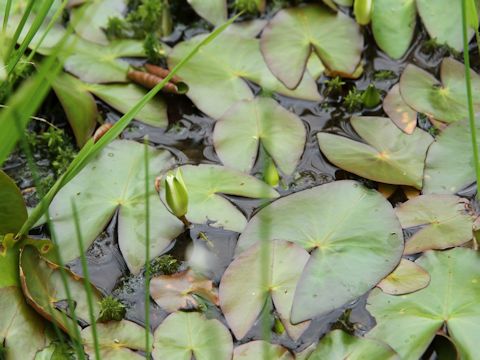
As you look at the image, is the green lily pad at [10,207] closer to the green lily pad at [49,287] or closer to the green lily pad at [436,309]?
the green lily pad at [49,287]

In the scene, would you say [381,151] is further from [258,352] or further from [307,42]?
[258,352]

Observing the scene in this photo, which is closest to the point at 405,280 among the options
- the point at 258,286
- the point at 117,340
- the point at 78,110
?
the point at 258,286

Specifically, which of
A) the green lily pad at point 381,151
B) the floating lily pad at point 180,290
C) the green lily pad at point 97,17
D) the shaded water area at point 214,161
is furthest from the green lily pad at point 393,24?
the floating lily pad at point 180,290

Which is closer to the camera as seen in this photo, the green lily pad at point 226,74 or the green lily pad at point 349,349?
the green lily pad at point 349,349

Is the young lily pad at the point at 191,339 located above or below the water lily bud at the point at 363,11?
below

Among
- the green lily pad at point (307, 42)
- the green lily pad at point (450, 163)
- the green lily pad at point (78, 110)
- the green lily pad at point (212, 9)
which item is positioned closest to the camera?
the green lily pad at point (450, 163)

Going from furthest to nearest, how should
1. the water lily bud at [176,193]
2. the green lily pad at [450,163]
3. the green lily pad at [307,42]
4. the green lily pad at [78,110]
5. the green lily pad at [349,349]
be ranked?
the green lily pad at [307,42], the green lily pad at [78,110], the green lily pad at [450,163], the water lily bud at [176,193], the green lily pad at [349,349]

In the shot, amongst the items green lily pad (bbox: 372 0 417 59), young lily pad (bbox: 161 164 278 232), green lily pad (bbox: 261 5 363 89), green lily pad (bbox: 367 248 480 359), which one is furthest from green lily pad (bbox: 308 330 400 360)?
green lily pad (bbox: 372 0 417 59)
